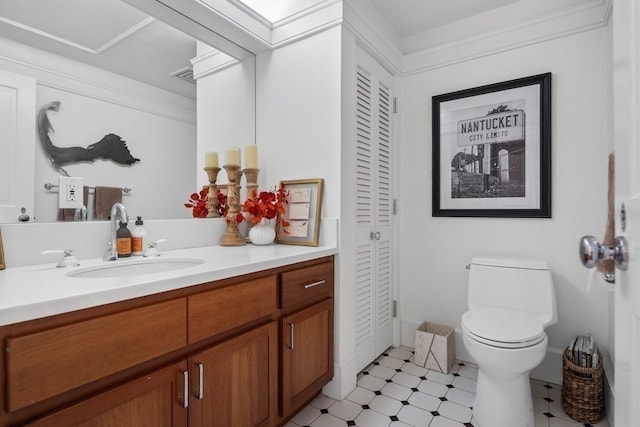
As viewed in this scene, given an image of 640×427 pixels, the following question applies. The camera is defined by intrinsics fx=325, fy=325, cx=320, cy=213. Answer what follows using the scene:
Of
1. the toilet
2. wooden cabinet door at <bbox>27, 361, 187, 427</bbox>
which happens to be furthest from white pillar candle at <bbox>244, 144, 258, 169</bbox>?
the toilet

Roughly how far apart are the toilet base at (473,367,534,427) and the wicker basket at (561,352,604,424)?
0.87 feet

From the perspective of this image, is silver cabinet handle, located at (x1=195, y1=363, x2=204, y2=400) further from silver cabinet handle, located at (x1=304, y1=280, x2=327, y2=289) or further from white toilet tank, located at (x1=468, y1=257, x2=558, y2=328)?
white toilet tank, located at (x1=468, y1=257, x2=558, y2=328)

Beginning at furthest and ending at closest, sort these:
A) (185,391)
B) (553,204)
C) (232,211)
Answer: (553,204) < (232,211) < (185,391)

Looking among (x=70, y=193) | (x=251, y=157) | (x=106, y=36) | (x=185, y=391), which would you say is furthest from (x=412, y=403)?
(x=106, y=36)

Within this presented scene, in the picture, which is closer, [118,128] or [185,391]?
[185,391]

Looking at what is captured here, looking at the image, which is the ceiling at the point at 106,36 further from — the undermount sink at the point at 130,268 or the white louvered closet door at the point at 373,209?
the white louvered closet door at the point at 373,209

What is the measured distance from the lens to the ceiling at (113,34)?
3.87ft

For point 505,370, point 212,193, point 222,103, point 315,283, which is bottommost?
point 505,370

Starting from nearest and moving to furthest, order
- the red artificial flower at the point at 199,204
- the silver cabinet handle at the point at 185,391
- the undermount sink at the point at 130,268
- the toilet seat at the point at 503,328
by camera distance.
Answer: the silver cabinet handle at the point at 185,391
the undermount sink at the point at 130,268
the toilet seat at the point at 503,328
the red artificial flower at the point at 199,204

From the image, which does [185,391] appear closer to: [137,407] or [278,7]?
[137,407]

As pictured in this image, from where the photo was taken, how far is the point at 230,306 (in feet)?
3.78

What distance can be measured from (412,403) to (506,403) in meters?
0.45

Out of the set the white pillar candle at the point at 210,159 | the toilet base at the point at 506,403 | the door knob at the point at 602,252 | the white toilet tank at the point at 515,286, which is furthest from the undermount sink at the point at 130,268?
the white toilet tank at the point at 515,286

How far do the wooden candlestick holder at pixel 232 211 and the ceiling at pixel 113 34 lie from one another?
0.46 meters
